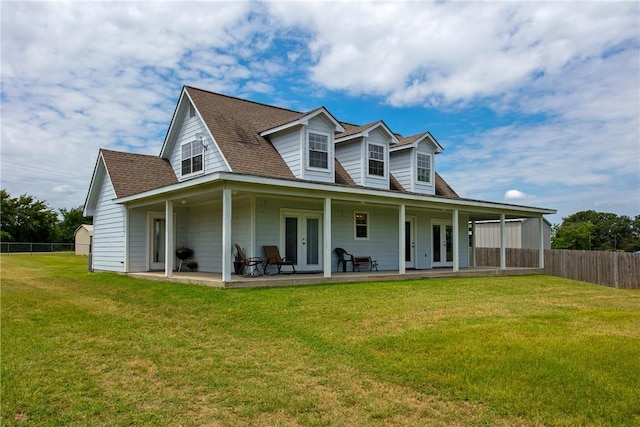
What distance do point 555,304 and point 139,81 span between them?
14.9 metres

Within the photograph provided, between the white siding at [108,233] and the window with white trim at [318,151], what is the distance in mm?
7164

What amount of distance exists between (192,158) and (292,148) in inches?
154

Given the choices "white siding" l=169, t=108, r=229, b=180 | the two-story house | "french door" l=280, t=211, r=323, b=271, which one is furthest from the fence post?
"white siding" l=169, t=108, r=229, b=180

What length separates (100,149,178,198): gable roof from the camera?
17219mm

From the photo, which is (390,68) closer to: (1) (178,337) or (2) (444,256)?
(2) (444,256)

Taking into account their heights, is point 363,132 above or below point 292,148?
above

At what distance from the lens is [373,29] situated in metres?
11.7

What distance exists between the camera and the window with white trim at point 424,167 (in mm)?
18870

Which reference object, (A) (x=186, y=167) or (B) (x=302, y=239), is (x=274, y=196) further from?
(A) (x=186, y=167)

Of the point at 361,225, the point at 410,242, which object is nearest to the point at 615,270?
the point at 410,242

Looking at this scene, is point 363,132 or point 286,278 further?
point 363,132

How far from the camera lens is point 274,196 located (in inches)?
571

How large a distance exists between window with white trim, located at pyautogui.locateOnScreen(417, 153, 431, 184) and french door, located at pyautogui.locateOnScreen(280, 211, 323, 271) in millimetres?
5249

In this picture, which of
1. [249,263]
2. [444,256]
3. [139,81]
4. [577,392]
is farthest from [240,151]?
[577,392]
